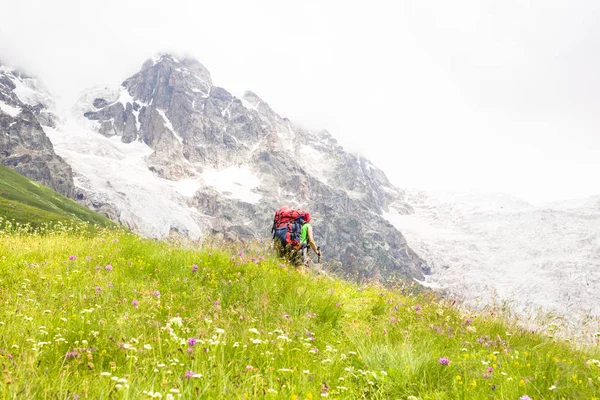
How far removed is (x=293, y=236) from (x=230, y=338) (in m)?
7.20

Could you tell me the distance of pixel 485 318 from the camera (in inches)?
269

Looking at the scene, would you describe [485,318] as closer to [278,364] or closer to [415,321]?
[415,321]

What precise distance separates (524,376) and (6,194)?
150 metres

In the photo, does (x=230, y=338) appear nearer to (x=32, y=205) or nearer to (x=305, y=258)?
(x=305, y=258)

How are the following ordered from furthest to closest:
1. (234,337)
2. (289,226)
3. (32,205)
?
1. (32,205)
2. (289,226)
3. (234,337)

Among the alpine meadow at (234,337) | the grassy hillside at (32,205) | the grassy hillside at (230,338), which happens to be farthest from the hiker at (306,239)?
the grassy hillside at (32,205)

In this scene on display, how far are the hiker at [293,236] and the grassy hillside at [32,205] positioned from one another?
83788 mm

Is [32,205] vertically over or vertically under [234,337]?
under

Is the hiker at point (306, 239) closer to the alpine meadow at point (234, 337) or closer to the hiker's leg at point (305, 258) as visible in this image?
the hiker's leg at point (305, 258)

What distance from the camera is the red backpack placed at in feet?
35.7

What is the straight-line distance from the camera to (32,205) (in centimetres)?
12212

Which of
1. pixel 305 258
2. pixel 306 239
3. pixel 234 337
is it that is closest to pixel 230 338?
pixel 234 337

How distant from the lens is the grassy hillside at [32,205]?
99425 millimetres

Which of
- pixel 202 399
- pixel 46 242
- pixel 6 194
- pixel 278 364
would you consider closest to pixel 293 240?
pixel 46 242
